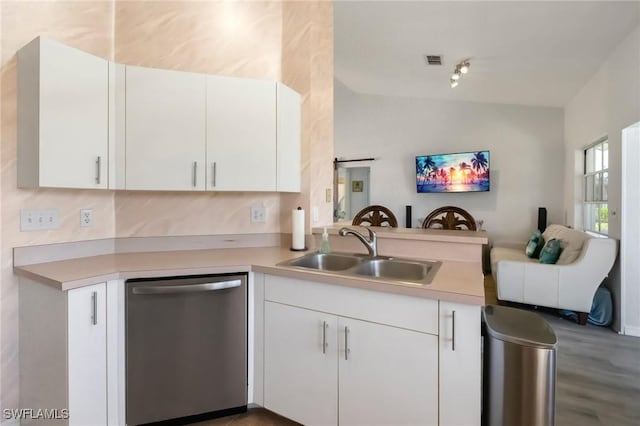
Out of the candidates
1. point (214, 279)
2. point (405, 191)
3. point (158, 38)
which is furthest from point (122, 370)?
point (405, 191)

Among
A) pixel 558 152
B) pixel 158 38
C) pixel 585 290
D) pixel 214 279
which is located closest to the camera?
pixel 214 279

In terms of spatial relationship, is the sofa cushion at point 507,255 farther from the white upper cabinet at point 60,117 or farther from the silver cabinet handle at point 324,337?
the white upper cabinet at point 60,117

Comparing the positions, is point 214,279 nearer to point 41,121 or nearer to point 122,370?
point 122,370

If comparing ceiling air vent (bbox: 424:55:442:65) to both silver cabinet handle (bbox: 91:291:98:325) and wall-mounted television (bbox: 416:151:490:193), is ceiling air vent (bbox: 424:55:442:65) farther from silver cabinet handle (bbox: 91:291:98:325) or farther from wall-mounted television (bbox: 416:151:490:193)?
silver cabinet handle (bbox: 91:291:98:325)

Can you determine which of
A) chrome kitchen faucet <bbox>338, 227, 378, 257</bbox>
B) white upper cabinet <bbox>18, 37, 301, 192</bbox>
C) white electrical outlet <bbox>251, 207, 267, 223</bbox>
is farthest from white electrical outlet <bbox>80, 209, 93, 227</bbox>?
chrome kitchen faucet <bbox>338, 227, 378, 257</bbox>

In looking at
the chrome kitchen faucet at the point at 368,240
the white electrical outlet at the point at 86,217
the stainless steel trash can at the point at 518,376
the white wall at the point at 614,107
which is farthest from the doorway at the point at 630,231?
the white electrical outlet at the point at 86,217

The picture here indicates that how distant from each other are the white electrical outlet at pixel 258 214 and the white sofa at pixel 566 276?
8.29 feet

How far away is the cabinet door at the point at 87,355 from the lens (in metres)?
1.27

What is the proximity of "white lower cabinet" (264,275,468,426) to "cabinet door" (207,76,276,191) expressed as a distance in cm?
67

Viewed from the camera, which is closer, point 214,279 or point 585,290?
point 214,279

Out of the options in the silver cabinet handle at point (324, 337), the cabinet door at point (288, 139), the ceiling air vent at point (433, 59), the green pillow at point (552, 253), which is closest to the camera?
the silver cabinet handle at point (324, 337)

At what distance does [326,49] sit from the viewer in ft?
7.60

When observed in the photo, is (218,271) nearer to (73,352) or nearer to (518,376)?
(73,352)

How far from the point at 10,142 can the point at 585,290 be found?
4344mm
